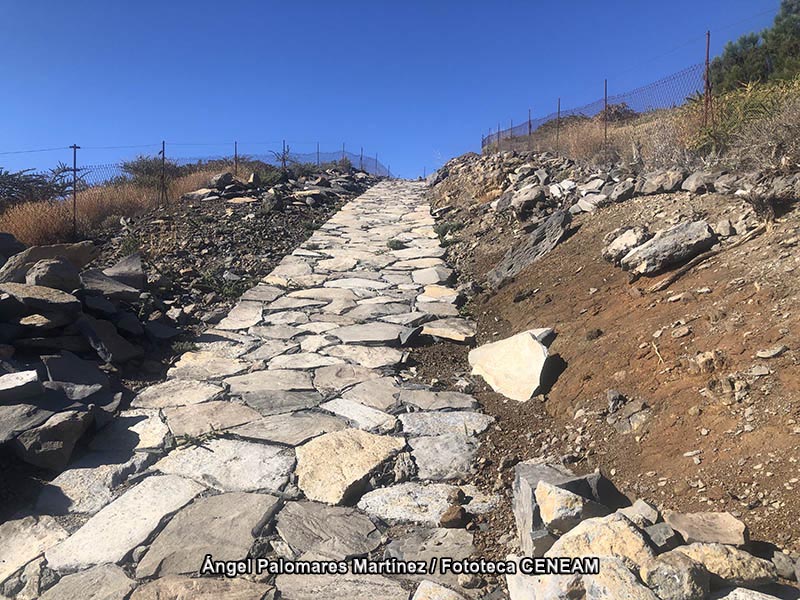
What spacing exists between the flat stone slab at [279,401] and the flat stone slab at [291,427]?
91 mm

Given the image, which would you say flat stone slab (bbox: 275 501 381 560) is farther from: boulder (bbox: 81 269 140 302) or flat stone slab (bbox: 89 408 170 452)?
boulder (bbox: 81 269 140 302)

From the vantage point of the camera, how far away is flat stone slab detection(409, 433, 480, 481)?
299 centimetres

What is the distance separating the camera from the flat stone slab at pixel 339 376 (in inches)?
162

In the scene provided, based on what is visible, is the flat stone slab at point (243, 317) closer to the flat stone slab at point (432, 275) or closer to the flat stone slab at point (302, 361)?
the flat stone slab at point (302, 361)

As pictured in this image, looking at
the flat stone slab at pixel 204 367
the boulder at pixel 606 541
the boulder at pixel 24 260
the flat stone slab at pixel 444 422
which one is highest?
the boulder at pixel 24 260

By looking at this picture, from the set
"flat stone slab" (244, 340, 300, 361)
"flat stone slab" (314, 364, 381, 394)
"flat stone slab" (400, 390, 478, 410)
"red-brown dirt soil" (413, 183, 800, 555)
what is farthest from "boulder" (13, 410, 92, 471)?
"red-brown dirt soil" (413, 183, 800, 555)

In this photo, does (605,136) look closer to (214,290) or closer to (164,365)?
(214,290)

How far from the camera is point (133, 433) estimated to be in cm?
340

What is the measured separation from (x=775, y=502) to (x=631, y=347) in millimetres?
1477

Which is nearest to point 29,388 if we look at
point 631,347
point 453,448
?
point 453,448

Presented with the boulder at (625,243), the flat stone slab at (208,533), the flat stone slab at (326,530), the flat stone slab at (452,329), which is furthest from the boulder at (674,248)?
the flat stone slab at (208,533)

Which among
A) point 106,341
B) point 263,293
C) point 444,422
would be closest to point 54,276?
point 106,341

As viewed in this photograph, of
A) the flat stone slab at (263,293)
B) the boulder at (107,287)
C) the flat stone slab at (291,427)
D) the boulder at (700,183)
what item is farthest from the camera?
the flat stone slab at (263,293)

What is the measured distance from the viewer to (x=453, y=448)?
3227mm
